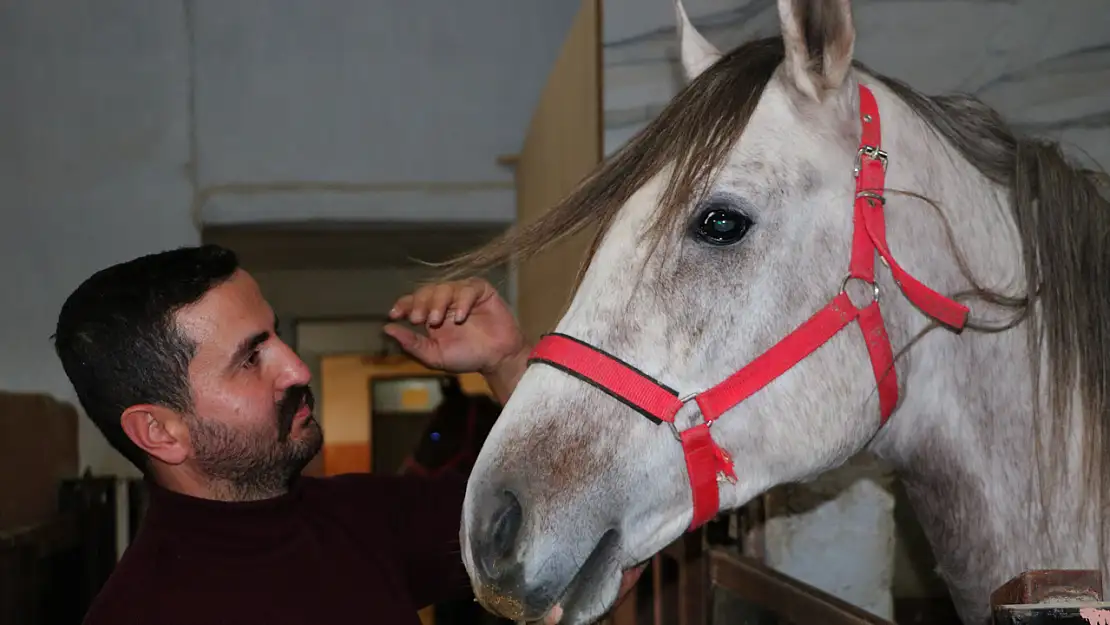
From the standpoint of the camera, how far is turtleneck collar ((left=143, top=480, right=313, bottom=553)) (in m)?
0.94

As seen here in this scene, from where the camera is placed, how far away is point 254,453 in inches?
38.2

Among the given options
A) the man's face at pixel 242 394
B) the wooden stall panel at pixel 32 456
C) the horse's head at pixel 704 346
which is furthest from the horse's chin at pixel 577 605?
the wooden stall panel at pixel 32 456

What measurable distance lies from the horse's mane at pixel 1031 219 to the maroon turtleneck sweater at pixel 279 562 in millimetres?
397

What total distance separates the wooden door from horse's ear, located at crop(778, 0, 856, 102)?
0.56 meters

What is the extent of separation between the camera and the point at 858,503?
1.46 metres

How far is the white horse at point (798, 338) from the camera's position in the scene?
2.43 ft

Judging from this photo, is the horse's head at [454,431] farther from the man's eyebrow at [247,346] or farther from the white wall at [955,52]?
the man's eyebrow at [247,346]

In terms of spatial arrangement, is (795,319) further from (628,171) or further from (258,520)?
(258,520)

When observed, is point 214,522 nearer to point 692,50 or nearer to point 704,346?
point 704,346

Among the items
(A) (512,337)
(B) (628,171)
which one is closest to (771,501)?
(A) (512,337)

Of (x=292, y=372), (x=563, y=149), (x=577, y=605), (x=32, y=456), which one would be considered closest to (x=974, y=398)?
(x=577, y=605)

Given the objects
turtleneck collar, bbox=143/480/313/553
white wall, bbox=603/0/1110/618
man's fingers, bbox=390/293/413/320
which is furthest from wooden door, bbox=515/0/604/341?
turtleneck collar, bbox=143/480/313/553

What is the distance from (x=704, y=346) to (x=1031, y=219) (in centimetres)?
34

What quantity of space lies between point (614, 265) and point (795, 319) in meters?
0.17
